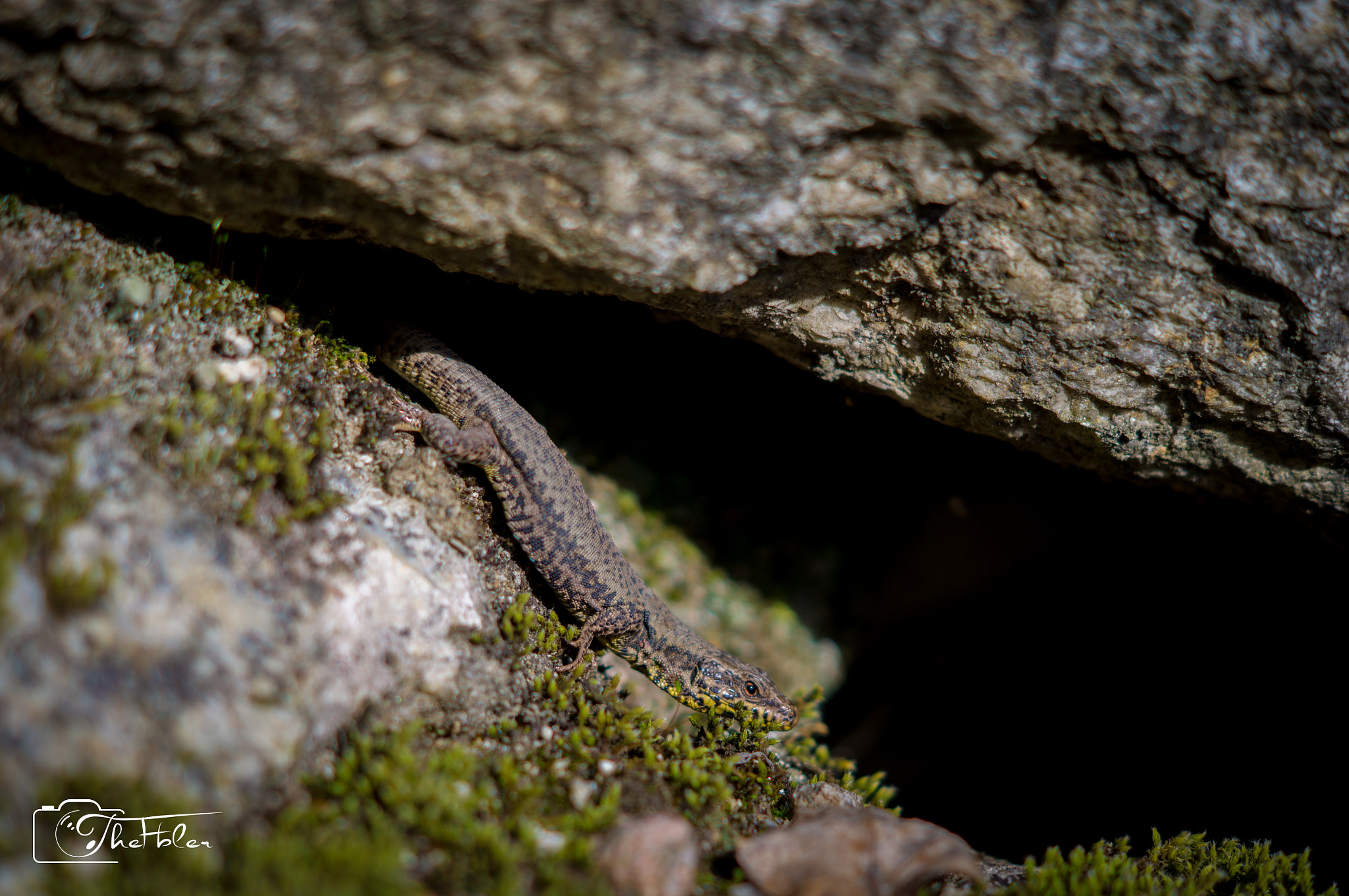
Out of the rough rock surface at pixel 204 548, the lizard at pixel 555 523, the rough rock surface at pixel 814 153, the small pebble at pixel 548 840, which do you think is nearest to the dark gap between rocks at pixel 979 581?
the lizard at pixel 555 523

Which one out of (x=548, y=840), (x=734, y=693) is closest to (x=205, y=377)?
(x=548, y=840)

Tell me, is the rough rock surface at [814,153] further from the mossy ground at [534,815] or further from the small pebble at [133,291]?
the mossy ground at [534,815]

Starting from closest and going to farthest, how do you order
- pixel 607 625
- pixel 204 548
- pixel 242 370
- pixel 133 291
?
pixel 204 548 → pixel 133 291 → pixel 242 370 → pixel 607 625

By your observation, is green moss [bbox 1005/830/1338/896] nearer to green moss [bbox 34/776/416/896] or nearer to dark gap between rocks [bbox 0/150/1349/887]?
dark gap between rocks [bbox 0/150/1349/887]

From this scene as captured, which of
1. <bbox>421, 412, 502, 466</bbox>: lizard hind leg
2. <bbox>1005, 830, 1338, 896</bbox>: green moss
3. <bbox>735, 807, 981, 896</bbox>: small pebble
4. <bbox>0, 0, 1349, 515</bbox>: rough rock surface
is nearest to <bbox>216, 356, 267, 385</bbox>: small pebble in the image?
<bbox>0, 0, 1349, 515</bbox>: rough rock surface

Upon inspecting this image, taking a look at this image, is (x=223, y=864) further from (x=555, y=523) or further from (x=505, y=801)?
(x=555, y=523)

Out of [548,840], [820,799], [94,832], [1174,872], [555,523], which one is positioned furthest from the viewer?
[555,523]
